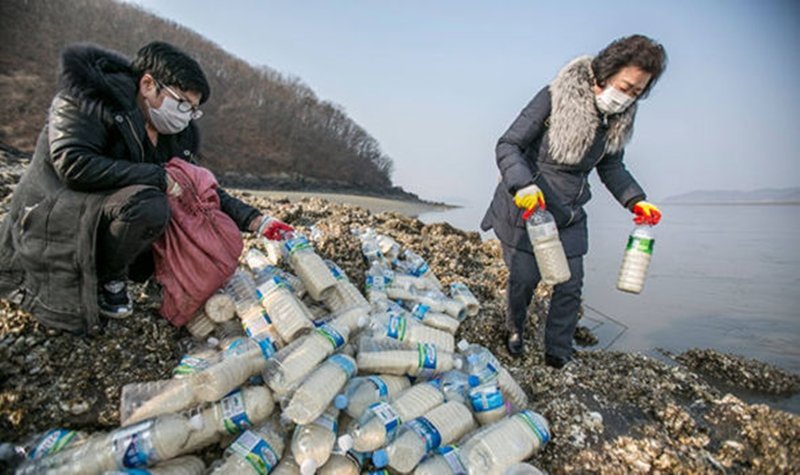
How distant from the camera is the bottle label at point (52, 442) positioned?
1667mm

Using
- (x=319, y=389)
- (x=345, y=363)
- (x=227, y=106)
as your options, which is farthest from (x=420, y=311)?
(x=227, y=106)

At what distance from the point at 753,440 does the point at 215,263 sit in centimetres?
292

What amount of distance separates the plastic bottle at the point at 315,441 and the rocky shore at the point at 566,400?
31.0 inches

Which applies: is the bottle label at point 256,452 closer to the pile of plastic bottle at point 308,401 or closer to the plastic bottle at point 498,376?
the pile of plastic bottle at point 308,401

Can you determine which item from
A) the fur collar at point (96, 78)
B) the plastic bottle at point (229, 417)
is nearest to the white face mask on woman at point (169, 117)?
the fur collar at point (96, 78)

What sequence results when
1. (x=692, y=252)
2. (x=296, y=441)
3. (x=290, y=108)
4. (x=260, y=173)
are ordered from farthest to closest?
(x=290, y=108)
(x=260, y=173)
(x=692, y=252)
(x=296, y=441)

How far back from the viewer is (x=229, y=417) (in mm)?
1803

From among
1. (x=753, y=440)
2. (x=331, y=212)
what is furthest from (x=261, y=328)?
(x=331, y=212)

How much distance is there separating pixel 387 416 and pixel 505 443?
0.55 m

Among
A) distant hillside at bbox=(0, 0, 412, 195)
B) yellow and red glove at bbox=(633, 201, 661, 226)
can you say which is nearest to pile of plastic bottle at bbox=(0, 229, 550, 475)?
yellow and red glove at bbox=(633, 201, 661, 226)

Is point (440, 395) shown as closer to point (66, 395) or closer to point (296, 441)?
point (296, 441)

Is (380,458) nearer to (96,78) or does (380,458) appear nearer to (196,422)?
(196,422)

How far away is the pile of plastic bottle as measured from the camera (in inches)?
67.0

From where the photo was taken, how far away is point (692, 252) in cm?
953
